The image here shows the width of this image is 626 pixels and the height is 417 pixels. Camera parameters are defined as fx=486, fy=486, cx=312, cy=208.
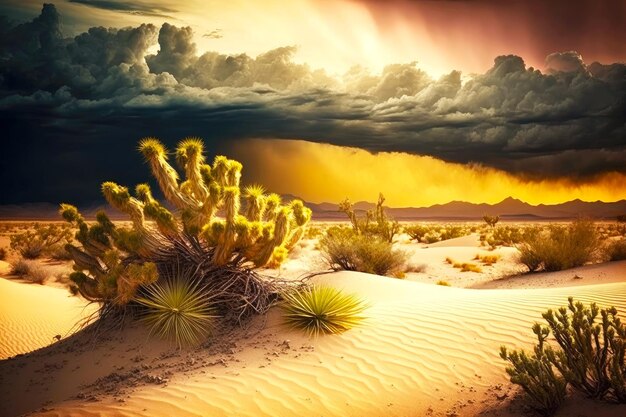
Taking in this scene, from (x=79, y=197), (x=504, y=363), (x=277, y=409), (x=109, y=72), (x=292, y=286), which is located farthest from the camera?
(x=79, y=197)

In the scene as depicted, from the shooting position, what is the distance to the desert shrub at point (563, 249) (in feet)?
61.0

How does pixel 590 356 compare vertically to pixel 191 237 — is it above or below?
below

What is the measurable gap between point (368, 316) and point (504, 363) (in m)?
2.90

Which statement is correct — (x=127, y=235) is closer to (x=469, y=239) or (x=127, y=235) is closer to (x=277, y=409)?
Result: (x=277, y=409)

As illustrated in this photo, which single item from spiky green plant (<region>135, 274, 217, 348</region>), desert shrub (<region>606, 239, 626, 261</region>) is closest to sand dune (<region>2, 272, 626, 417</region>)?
spiky green plant (<region>135, 274, 217, 348</region>)

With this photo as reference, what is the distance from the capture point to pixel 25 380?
945 centimetres

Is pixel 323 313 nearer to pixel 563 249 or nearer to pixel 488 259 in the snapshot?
pixel 563 249

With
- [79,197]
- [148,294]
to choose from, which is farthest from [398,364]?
[79,197]

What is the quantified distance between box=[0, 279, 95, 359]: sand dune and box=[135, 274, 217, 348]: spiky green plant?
4.29m

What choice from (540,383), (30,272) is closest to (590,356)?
(540,383)

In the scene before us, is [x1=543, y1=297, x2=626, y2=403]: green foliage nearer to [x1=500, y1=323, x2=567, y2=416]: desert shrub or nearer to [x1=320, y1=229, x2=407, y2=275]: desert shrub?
[x1=500, y1=323, x2=567, y2=416]: desert shrub

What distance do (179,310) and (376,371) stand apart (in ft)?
13.6

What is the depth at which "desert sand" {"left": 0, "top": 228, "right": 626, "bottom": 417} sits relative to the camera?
629cm

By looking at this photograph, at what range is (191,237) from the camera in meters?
10.8
